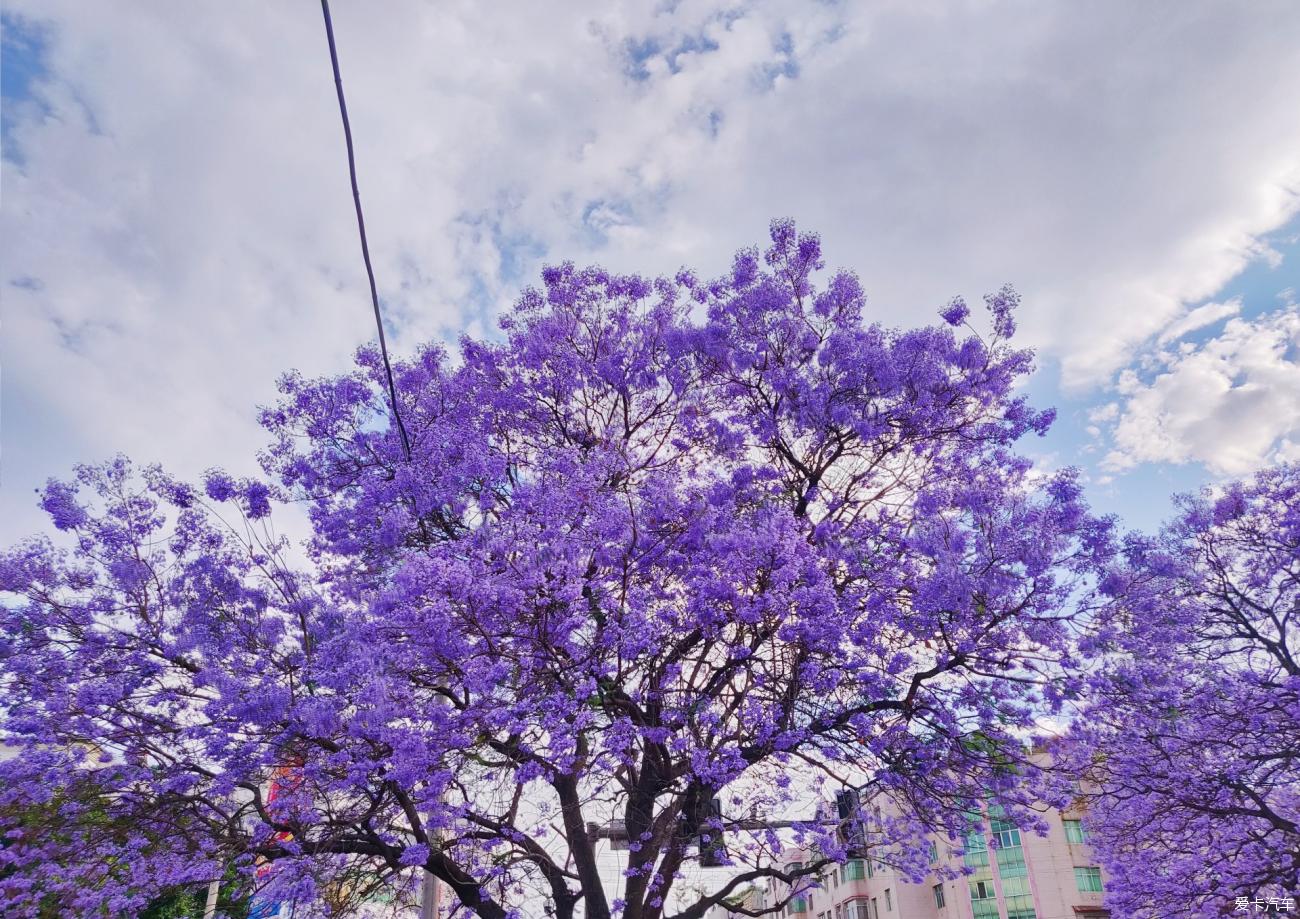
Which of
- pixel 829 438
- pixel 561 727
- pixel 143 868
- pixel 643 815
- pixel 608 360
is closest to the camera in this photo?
pixel 561 727

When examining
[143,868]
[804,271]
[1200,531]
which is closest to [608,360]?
[804,271]

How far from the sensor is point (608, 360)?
10531mm

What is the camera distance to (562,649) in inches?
299

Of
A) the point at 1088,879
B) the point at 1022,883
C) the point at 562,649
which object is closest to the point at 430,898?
the point at 562,649

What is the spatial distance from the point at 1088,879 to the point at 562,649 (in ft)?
92.5

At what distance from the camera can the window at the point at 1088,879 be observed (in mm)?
27125

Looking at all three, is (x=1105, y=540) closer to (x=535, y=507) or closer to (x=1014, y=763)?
(x=1014, y=763)

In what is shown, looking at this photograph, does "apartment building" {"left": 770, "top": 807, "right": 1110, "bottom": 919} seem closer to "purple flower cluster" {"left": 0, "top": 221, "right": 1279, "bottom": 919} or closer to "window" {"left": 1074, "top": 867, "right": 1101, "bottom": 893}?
"window" {"left": 1074, "top": 867, "right": 1101, "bottom": 893}

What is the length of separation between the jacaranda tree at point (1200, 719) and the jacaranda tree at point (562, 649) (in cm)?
107

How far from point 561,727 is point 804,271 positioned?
6600 mm

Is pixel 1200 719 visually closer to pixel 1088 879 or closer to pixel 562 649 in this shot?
pixel 562 649

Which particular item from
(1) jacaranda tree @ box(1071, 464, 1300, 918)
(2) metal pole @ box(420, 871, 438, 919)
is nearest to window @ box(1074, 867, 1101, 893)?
(1) jacaranda tree @ box(1071, 464, 1300, 918)

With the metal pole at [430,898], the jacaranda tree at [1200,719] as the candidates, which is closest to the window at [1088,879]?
the jacaranda tree at [1200,719]

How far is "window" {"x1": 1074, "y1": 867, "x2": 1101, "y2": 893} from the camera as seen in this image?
2712cm
